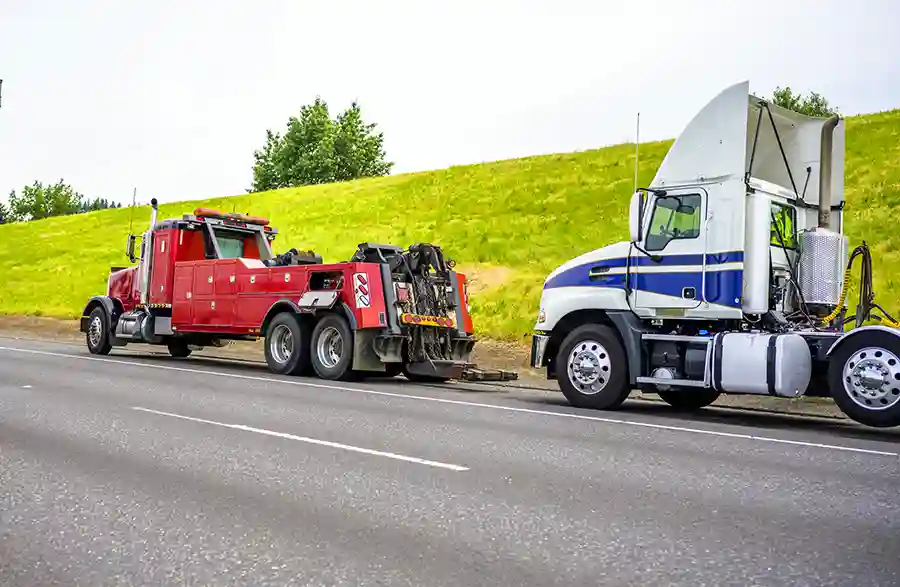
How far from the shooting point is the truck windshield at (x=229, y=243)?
19188mm

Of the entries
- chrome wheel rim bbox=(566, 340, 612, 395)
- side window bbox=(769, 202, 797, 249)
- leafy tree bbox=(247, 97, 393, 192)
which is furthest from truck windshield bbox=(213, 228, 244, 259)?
leafy tree bbox=(247, 97, 393, 192)

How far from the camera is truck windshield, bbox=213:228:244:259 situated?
19188mm

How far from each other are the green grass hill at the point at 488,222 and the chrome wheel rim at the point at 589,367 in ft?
20.1

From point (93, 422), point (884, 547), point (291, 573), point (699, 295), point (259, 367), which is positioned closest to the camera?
point (291, 573)

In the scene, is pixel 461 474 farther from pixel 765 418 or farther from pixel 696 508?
pixel 765 418

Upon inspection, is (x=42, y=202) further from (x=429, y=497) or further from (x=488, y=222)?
(x=429, y=497)

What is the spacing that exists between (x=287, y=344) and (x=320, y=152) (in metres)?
69.3

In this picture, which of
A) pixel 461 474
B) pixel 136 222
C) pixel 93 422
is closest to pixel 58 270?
pixel 136 222

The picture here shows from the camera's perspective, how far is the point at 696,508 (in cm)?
604

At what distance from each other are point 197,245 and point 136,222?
41.2 metres

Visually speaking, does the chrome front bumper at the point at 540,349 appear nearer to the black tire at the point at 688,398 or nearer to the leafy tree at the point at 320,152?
the black tire at the point at 688,398

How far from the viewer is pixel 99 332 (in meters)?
20.6

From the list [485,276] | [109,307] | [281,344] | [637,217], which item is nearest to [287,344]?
[281,344]

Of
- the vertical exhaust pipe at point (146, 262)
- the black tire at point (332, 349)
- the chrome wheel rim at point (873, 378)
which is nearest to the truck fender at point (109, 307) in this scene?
the vertical exhaust pipe at point (146, 262)
